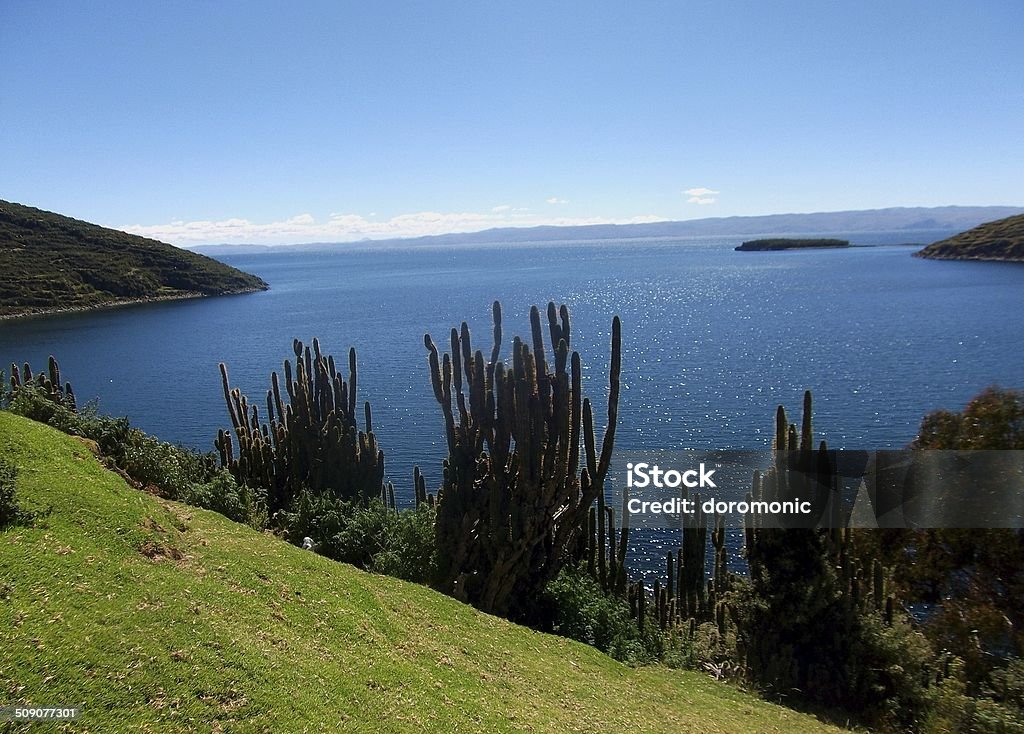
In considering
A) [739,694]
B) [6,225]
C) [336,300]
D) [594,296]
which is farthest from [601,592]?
[6,225]

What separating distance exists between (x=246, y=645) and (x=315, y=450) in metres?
10.8

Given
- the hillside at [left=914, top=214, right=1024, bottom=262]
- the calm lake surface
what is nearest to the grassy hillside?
the calm lake surface

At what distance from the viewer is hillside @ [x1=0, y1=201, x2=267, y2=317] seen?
87.5 metres

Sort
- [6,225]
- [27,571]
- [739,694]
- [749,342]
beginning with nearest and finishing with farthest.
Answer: [27,571], [739,694], [749,342], [6,225]

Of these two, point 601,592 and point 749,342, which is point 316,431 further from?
point 749,342

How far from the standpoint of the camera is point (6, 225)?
366 ft

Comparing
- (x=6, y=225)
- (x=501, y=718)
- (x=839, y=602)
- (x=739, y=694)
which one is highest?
(x=6, y=225)

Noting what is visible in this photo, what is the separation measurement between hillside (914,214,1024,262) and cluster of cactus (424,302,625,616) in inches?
4866

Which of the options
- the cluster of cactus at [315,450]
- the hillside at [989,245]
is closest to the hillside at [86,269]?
the cluster of cactus at [315,450]

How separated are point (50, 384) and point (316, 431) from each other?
8176mm

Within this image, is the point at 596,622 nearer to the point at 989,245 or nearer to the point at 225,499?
the point at 225,499

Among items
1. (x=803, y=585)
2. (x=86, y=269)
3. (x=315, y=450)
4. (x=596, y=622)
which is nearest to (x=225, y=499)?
(x=315, y=450)

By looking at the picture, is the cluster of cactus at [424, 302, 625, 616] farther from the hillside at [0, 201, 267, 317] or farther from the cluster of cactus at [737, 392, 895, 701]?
the hillside at [0, 201, 267, 317]

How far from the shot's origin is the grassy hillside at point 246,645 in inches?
290
